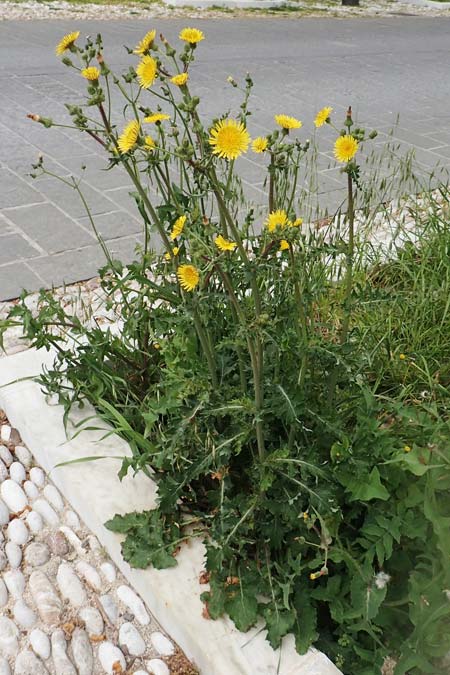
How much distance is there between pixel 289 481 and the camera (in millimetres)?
1870

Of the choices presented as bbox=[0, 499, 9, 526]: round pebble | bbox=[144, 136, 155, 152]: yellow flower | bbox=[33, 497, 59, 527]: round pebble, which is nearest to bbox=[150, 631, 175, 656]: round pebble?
bbox=[33, 497, 59, 527]: round pebble

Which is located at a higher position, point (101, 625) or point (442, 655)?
point (442, 655)

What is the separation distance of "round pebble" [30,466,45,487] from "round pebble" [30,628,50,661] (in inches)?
22.2

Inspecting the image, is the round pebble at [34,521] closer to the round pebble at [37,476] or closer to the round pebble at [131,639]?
the round pebble at [37,476]

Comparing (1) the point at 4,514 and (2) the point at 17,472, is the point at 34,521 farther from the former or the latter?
(2) the point at 17,472

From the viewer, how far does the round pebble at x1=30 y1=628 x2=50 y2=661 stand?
189cm

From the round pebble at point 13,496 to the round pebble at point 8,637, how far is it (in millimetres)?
418

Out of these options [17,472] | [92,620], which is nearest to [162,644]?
[92,620]

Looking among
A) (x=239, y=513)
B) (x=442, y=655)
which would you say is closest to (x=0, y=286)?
(x=239, y=513)

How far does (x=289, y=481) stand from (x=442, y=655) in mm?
554

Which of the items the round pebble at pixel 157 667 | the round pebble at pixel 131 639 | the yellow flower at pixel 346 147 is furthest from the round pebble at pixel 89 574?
the yellow flower at pixel 346 147

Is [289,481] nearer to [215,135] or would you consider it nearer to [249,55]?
[215,135]

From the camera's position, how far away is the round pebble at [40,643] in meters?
1.89

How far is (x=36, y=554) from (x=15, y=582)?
0.36 feet
